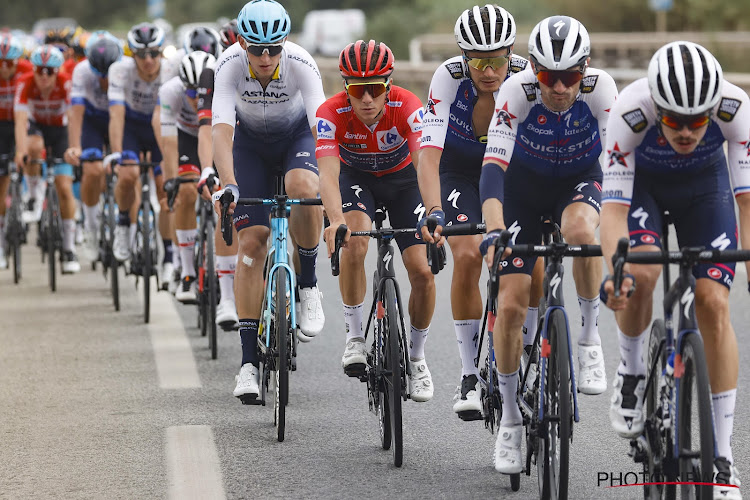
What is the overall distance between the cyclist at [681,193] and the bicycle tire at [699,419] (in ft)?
0.41

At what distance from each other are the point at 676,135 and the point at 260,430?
3.04 m

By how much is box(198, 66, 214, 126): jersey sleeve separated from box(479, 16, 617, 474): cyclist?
3537 mm

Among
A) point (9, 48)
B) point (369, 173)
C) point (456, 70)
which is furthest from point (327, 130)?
point (9, 48)

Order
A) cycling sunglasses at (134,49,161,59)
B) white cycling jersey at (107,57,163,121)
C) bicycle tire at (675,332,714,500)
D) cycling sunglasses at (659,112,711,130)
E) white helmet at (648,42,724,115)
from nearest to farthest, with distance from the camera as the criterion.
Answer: bicycle tire at (675,332,714,500), white helmet at (648,42,724,115), cycling sunglasses at (659,112,711,130), cycling sunglasses at (134,49,161,59), white cycling jersey at (107,57,163,121)

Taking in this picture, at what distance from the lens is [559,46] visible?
565cm

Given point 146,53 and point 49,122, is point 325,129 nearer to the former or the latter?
point 146,53

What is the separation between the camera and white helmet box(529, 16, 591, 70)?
5.65 m

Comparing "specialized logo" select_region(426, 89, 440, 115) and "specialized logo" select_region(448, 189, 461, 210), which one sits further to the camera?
"specialized logo" select_region(448, 189, 461, 210)

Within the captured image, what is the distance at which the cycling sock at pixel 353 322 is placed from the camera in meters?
7.15

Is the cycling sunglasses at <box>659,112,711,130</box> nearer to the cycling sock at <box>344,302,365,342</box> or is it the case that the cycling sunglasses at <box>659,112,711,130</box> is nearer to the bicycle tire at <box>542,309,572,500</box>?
the bicycle tire at <box>542,309,572,500</box>

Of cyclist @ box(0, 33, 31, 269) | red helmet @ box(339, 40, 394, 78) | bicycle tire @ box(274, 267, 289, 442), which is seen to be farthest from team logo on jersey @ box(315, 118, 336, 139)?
cyclist @ box(0, 33, 31, 269)

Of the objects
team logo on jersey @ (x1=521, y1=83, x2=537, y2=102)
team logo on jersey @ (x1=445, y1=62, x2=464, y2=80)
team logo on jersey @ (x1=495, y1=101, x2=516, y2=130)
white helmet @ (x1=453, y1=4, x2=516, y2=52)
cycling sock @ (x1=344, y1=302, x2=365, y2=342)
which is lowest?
cycling sock @ (x1=344, y1=302, x2=365, y2=342)

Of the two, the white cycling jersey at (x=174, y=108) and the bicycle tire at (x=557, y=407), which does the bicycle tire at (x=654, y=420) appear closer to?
the bicycle tire at (x=557, y=407)

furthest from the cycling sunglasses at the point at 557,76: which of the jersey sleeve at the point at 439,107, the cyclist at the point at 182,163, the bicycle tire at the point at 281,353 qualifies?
the cyclist at the point at 182,163
